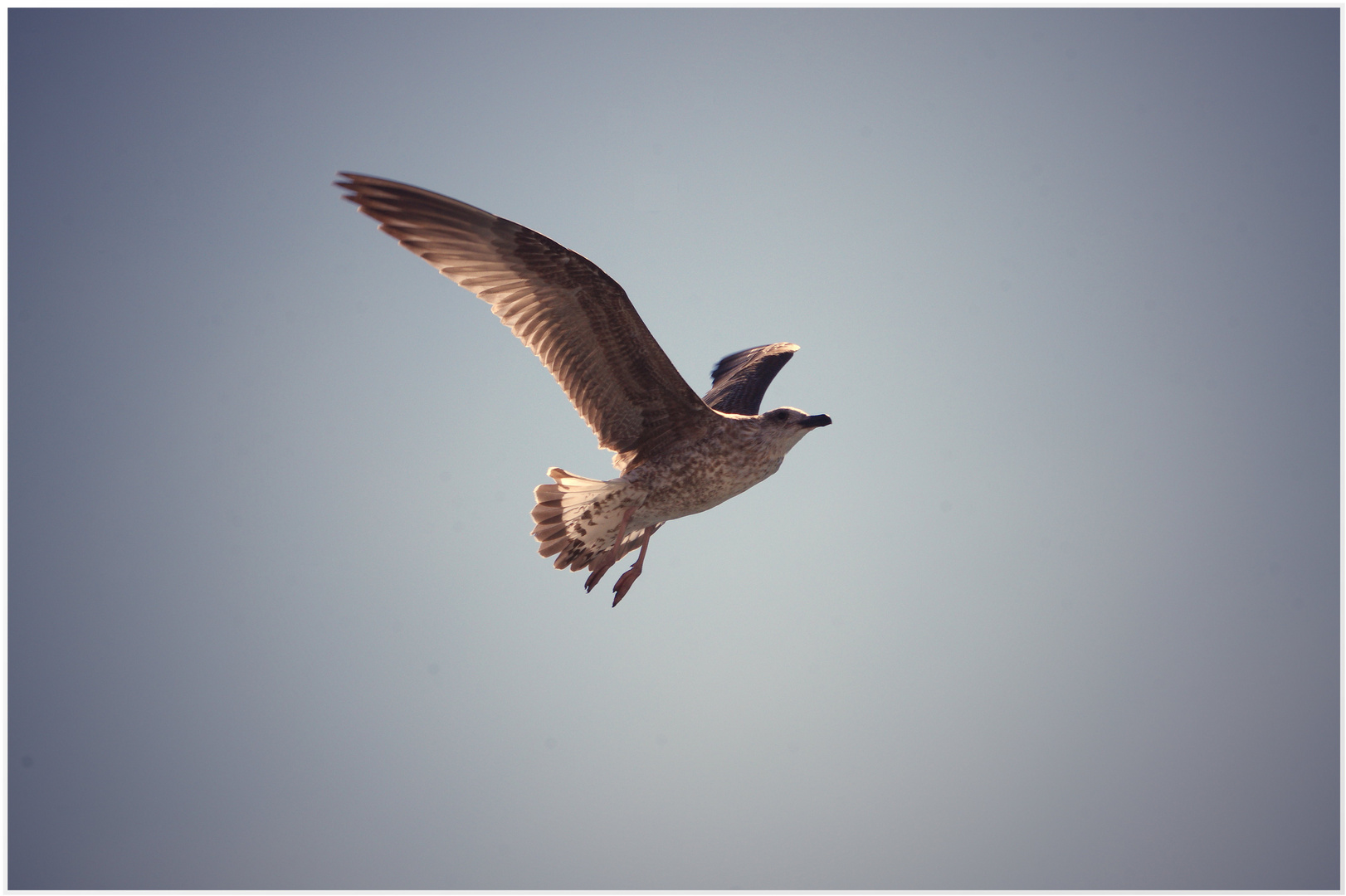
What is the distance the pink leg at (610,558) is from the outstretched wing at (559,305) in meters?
0.51

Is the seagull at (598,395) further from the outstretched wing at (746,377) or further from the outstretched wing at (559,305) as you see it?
the outstretched wing at (746,377)

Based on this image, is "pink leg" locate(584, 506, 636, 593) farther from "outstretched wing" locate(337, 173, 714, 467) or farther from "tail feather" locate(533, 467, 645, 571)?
"outstretched wing" locate(337, 173, 714, 467)

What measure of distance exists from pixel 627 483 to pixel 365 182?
3141mm

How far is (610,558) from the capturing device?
8.21 meters

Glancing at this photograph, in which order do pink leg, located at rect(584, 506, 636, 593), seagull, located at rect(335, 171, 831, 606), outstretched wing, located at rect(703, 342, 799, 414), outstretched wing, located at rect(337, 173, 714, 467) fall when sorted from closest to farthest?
outstretched wing, located at rect(337, 173, 714, 467) → seagull, located at rect(335, 171, 831, 606) → pink leg, located at rect(584, 506, 636, 593) → outstretched wing, located at rect(703, 342, 799, 414)

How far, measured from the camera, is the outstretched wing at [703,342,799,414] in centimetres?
1023

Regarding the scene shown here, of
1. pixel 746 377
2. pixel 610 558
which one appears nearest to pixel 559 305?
pixel 610 558

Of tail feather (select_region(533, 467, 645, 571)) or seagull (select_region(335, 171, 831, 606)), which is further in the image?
tail feather (select_region(533, 467, 645, 571))

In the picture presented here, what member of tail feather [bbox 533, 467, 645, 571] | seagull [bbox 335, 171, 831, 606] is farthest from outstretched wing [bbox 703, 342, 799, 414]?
Result: tail feather [bbox 533, 467, 645, 571]

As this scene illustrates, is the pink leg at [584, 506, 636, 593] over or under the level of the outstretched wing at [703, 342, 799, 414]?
under

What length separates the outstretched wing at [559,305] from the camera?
24.1ft

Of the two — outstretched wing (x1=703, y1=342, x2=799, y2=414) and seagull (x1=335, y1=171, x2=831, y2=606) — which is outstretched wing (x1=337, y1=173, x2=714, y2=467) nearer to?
seagull (x1=335, y1=171, x2=831, y2=606)

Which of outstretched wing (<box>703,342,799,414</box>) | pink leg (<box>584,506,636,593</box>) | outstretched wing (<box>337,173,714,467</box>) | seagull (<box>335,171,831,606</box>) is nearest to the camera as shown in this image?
outstretched wing (<box>337,173,714,467</box>)

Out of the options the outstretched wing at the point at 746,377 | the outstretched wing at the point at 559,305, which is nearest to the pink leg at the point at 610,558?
the outstretched wing at the point at 559,305
